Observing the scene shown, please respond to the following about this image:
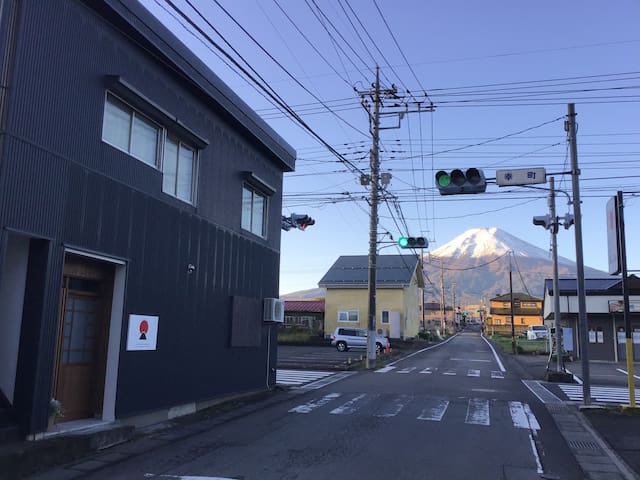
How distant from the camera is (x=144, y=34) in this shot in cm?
1002

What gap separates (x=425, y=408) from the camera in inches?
512

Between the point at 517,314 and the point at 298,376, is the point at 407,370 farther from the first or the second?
the point at 517,314

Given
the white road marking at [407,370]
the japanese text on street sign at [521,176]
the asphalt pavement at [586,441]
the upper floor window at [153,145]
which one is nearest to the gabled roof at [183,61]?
the upper floor window at [153,145]

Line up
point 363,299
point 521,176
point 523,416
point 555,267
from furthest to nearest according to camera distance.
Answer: point 363,299
point 555,267
point 521,176
point 523,416

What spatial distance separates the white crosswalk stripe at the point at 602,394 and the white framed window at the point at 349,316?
1188 inches

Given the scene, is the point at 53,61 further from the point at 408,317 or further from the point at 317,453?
the point at 408,317

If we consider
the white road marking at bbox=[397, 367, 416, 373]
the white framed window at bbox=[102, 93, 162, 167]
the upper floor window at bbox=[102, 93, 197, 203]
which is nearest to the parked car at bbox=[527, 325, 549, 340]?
the white road marking at bbox=[397, 367, 416, 373]

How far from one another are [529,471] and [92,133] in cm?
857

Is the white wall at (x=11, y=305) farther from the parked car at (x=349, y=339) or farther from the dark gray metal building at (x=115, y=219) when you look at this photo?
the parked car at (x=349, y=339)

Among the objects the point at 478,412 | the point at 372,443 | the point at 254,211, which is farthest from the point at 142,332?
the point at 478,412

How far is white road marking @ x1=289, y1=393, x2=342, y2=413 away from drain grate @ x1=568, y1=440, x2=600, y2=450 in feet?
18.5

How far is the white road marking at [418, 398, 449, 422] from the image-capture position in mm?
11582

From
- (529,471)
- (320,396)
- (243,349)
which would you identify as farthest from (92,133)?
(320,396)

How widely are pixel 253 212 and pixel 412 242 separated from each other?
9316mm
